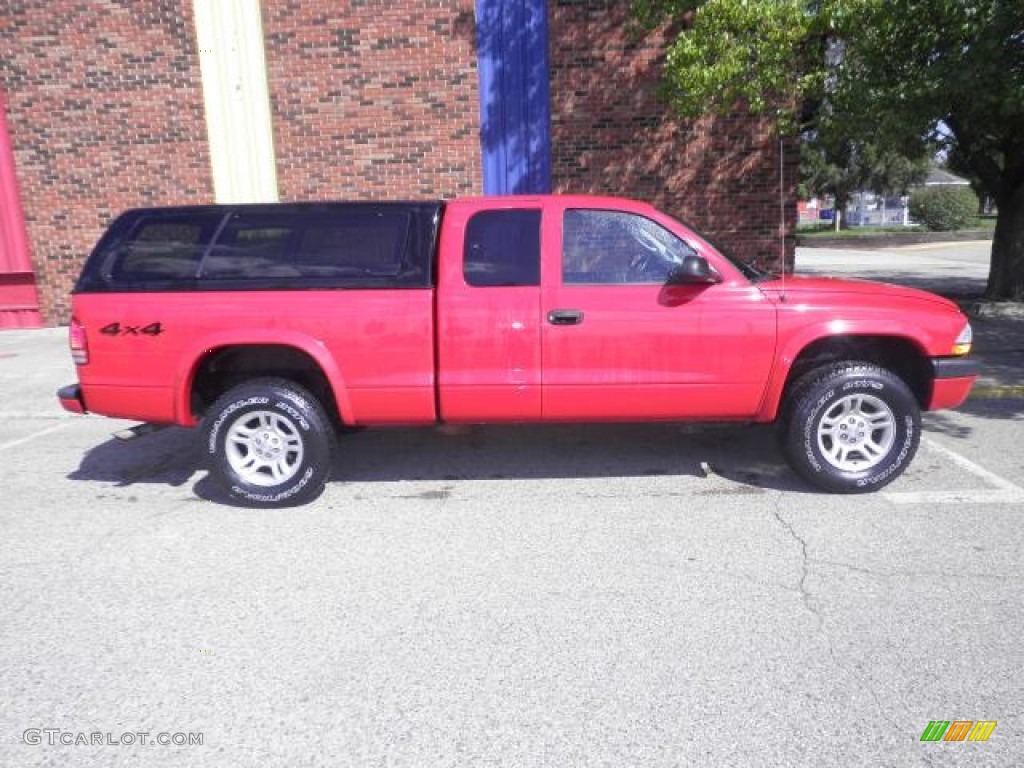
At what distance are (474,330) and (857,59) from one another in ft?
23.6

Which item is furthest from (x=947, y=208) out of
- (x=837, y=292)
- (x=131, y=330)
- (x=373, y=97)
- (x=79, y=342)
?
(x=79, y=342)

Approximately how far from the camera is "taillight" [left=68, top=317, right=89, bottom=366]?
4.32 metres

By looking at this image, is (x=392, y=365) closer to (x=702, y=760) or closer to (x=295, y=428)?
(x=295, y=428)

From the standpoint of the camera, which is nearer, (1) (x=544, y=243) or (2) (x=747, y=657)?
(2) (x=747, y=657)

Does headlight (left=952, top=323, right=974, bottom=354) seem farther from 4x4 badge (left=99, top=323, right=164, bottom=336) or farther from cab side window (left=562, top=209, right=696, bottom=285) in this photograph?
4x4 badge (left=99, top=323, right=164, bottom=336)

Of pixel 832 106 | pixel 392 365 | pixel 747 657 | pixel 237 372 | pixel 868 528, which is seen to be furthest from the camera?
pixel 832 106

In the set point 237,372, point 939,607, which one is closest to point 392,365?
point 237,372

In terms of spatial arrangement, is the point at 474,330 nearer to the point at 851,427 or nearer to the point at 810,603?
the point at 810,603

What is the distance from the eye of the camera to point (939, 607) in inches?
121

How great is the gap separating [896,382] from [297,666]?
3732 mm

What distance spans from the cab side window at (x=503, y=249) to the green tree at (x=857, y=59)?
16.8ft

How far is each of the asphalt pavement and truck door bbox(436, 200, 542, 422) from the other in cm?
66

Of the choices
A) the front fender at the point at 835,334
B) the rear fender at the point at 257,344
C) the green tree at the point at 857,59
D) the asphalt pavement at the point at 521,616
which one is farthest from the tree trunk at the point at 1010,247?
the rear fender at the point at 257,344

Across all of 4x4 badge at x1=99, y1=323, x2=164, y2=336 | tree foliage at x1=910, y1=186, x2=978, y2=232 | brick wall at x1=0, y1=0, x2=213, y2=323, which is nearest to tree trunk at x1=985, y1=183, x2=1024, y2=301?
4x4 badge at x1=99, y1=323, x2=164, y2=336
